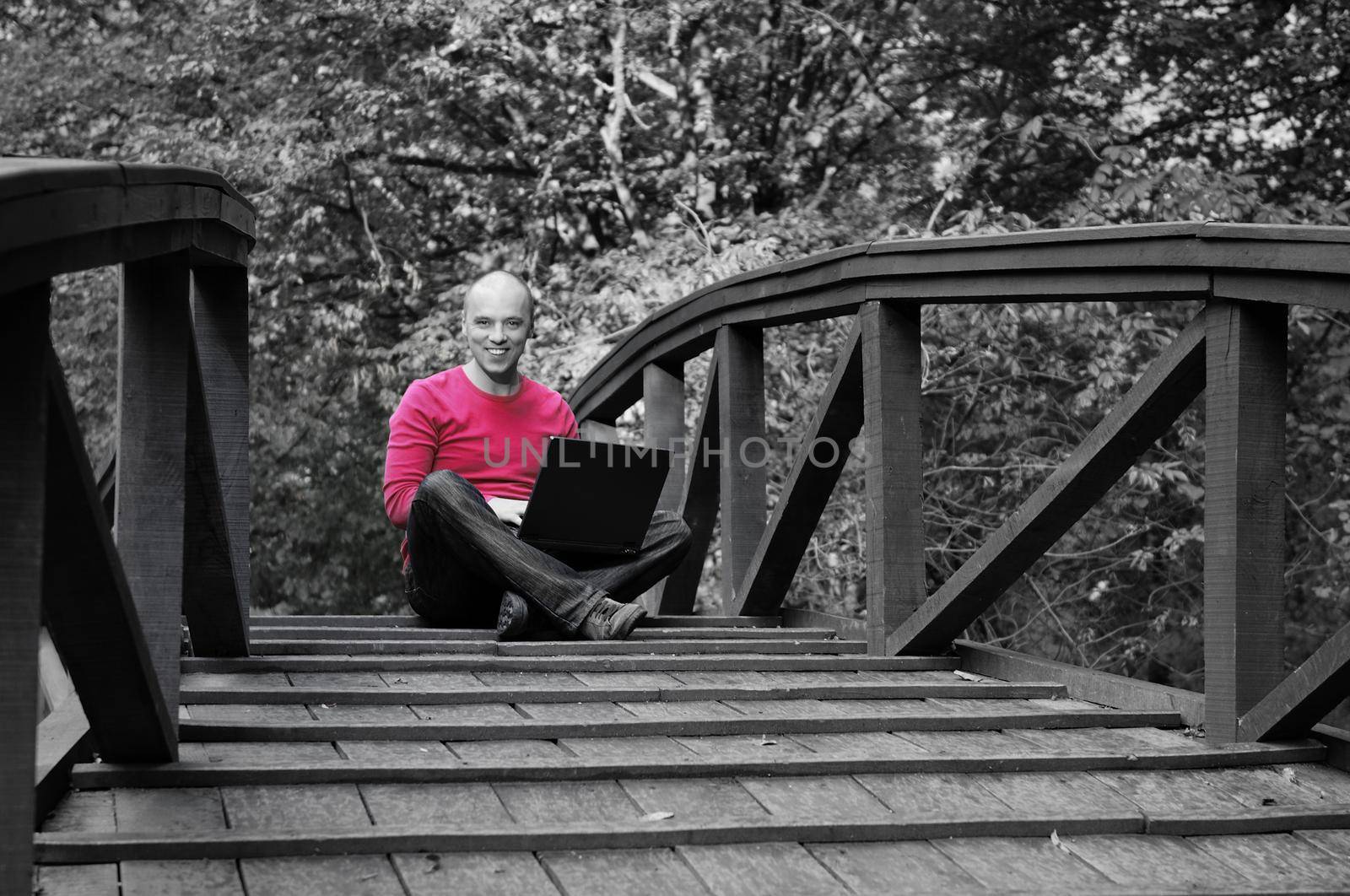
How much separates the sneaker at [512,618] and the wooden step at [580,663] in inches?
8.2

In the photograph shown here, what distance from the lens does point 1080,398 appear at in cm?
765

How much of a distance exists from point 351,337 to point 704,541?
20.9 ft

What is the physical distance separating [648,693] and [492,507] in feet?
3.95

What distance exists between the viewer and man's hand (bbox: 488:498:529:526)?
13.2ft

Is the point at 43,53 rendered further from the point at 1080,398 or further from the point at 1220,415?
the point at 1220,415

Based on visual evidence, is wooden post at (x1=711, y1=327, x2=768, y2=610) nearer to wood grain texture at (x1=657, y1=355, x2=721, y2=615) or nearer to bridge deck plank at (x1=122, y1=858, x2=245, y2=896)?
wood grain texture at (x1=657, y1=355, x2=721, y2=615)

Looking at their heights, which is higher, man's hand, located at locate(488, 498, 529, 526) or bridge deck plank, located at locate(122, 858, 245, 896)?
man's hand, located at locate(488, 498, 529, 526)

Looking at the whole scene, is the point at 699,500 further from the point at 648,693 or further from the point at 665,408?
the point at 648,693

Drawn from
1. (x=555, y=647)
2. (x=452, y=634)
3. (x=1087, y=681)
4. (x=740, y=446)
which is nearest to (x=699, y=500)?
(x=740, y=446)

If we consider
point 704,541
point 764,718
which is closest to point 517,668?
point 764,718

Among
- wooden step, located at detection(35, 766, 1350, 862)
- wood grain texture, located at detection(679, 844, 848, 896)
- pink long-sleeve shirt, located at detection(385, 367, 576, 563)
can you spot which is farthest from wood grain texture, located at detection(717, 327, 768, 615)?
wood grain texture, located at detection(679, 844, 848, 896)

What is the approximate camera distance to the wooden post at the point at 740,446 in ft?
15.2

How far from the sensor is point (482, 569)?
12.4ft

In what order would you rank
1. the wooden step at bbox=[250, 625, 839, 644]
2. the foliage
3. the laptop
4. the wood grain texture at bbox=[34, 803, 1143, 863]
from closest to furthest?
the wood grain texture at bbox=[34, 803, 1143, 863] < the wooden step at bbox=[250, 625, 839, 644] < the laptop < the foliage
